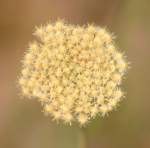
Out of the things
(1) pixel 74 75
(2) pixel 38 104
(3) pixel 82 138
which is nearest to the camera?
(1) pixel 74 75

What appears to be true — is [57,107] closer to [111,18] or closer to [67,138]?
[67,138]

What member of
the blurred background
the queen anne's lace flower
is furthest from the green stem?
the blurred background

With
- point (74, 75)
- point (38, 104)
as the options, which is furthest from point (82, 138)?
point (38, 104)

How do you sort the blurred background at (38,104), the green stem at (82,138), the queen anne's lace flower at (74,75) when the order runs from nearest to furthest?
the queen anne's lace flower at (74,75) < the green stem at (82,138) < the blurred background at (38,104)

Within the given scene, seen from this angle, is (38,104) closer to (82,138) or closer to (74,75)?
(82,138)

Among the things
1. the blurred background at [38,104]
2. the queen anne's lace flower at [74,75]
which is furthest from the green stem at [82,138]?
the blurred background at [38,104]

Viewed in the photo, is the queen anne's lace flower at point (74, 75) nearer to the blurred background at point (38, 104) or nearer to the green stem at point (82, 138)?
the green stem at point (82, 138)
